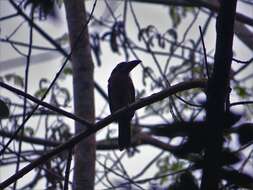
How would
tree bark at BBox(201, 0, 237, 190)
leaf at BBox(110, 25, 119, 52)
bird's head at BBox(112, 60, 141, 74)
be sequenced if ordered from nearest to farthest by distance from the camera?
1. tree bark at BBox(201, 0, 237, 190)
2. bird's head at BBox(112, 60, 141, 74)
3. leaf at BBox(110, 25, 119, 52)

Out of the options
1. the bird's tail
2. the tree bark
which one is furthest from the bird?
the tree bark

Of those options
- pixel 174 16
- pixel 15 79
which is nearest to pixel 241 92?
pixel 174 16

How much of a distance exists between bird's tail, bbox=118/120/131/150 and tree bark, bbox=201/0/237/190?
197 centimetres

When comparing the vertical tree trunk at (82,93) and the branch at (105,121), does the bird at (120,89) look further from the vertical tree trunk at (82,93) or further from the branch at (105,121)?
the branch at (105,121)

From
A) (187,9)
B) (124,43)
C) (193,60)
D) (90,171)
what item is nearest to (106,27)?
(124,43)

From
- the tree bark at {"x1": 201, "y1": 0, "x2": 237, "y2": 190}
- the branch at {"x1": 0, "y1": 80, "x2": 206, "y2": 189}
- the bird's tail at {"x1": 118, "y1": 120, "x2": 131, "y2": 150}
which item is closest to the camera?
the tree bark at {"x1": 201, "y1": 0, "x2": 237, "y2": 190}

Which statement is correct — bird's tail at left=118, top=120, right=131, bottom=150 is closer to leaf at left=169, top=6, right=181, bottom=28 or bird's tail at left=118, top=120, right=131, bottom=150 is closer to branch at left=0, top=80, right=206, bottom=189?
branch at left=0, top=80, right=206, bottom=189

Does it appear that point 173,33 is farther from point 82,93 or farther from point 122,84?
point 82,93

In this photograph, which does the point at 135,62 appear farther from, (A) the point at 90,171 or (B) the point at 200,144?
(B) the point at 200,144

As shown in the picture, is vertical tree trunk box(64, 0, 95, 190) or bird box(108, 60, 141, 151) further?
bird box(108, 60, 141, 151)

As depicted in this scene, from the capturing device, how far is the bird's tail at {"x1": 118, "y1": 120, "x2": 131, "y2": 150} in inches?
157

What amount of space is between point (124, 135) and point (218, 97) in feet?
6.89

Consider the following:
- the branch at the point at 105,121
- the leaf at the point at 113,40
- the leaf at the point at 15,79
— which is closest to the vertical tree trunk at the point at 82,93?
the leaf at the point at 113,40

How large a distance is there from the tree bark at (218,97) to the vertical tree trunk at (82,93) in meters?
1.65
